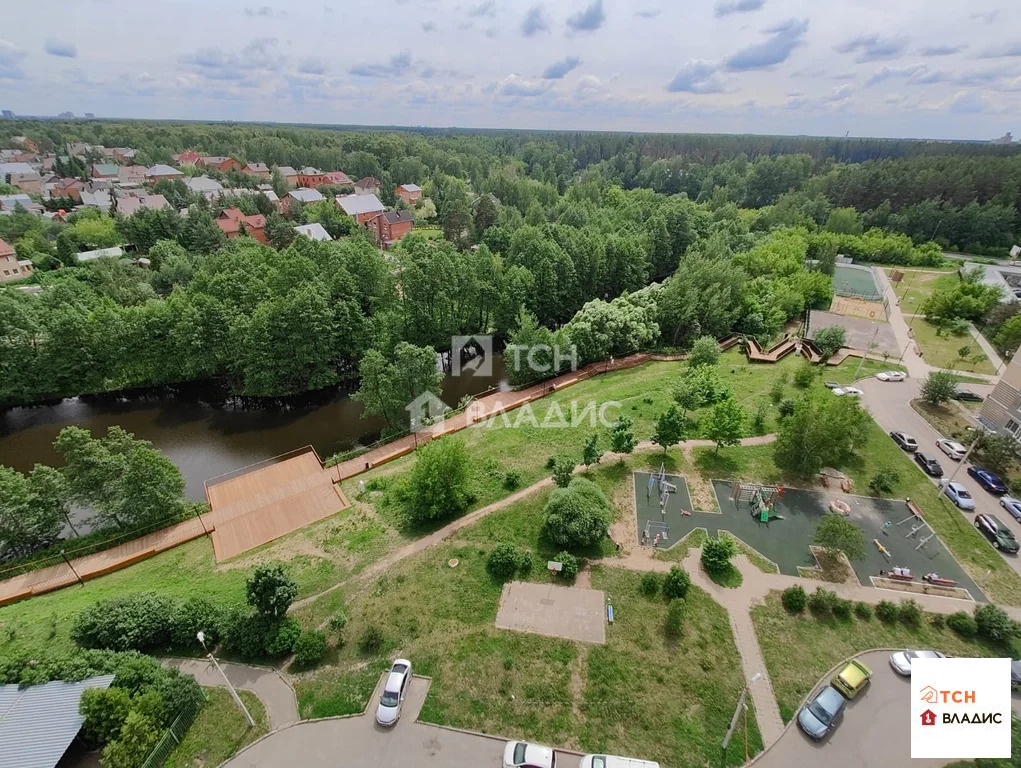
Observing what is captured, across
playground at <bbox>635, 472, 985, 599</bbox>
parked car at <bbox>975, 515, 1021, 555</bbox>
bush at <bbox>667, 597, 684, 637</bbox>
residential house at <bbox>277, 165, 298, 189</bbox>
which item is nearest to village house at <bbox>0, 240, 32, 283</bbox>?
residential house at <bbox>277, 165, 298, 189</bbox>

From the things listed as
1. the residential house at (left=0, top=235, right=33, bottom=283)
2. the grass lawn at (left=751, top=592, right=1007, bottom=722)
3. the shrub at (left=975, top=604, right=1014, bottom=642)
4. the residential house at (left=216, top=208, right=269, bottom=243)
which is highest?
the residential house at (left=216, top=208, right=269, bottom=243)

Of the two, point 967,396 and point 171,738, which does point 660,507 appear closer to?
point 171,738

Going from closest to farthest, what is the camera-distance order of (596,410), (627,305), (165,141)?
(596,410) → (627,305) → (165,141)

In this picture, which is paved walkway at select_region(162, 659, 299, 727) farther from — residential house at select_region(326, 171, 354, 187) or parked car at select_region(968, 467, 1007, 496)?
residential house at select_region(326, 171, 354, 187)

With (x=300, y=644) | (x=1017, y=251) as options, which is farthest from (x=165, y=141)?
(x=1017, y=251)

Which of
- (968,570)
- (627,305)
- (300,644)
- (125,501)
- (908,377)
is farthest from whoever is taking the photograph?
(627,305)

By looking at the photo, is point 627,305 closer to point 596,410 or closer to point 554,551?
point 596,410

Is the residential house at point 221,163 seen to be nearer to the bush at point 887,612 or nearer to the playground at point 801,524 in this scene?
the playground at point 801,524
